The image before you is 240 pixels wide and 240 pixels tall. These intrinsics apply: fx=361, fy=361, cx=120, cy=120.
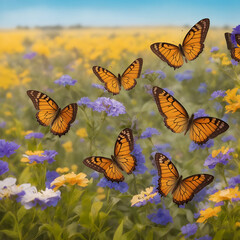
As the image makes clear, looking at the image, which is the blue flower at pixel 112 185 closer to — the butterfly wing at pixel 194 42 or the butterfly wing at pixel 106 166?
the butterfly wing at pixel 106 166

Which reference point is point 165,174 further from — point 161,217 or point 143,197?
point 161,217

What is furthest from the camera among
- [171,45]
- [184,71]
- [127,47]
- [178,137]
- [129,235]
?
[127,47]

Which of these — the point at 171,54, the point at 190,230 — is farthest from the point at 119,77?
the point at 190,230

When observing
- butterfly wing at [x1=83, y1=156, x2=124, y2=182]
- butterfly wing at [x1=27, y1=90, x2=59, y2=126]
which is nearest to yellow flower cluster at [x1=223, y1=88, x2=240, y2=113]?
butterfly wing at [x1=83, y1=156, x2=124, y2=182]

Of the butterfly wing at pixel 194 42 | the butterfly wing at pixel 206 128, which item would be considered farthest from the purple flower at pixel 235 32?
the butterfly wing at pixel 206 128

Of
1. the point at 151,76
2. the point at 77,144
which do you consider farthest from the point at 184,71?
the point at 151,76

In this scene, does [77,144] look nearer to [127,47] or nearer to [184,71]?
[184,71]
